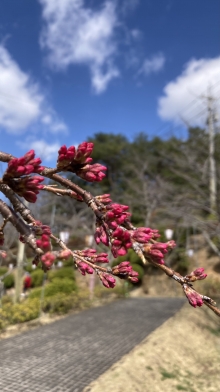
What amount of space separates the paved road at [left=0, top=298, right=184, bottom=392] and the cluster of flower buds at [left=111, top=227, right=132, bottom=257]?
3.84 m

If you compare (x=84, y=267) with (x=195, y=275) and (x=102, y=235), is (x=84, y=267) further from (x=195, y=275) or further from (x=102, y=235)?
(x=195, y=275)

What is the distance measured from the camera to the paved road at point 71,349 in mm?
4190

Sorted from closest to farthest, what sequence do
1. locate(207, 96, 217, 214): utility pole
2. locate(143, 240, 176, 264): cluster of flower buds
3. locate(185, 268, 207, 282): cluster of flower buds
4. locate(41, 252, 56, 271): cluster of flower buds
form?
locate(41, 252, 56, 271): cluster of flower buds → locate(143, 240, 176, 264): cluster of flower buds → locate(185, 268, 207, 282): cluster of flower buds → locate(207, 96, 217, 214): utility pole

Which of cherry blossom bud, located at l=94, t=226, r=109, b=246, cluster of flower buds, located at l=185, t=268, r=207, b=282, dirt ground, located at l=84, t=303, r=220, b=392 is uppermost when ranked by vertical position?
cherry blossom bud, located at l=94, t=226, r=109, b=246

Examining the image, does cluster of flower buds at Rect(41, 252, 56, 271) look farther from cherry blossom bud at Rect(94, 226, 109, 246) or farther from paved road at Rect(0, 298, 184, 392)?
paved road at Rect(0, 298, 184, 392)

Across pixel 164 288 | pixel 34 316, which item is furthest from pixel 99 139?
pixel 34 316

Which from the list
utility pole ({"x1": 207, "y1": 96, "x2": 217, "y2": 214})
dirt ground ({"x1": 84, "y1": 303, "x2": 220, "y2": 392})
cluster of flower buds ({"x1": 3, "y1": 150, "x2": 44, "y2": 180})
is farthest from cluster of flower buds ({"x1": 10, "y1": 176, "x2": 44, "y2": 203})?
utility pole ({"x1": 207, "y1": 96, "x2": 217, "y2": 214})

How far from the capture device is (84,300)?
10289 millimetres

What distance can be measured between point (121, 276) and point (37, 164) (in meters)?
0.35

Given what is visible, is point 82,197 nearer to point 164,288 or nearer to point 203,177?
point 203,177

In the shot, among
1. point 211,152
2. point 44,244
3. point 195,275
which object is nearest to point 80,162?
point 44,244

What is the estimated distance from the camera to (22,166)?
77 cm

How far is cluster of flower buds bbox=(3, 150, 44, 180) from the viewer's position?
763mm

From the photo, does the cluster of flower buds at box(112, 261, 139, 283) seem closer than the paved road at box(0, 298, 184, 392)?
Yes
